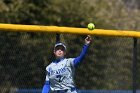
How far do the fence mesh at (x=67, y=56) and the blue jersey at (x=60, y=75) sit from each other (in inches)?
8.8

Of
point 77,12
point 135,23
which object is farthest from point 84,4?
point 135,23

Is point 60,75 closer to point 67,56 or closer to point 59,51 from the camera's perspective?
point 59,51

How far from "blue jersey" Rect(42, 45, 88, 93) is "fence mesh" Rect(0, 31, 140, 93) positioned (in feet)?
0.73

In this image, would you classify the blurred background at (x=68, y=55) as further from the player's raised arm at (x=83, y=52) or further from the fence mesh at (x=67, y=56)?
the player's raised arm at (x=83, y=52)

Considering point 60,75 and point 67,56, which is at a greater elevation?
point 67,56

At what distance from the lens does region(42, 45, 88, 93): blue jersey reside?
9.26 m

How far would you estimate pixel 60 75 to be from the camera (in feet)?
30.3

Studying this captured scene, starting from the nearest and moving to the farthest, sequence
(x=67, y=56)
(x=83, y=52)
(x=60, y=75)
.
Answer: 1. (x=83, y=52)
2. (x=60, y=75)
3. (x=67, y=56)

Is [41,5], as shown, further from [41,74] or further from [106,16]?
[41,74]

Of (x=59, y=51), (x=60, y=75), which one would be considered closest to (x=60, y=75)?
(x=60, y=75)

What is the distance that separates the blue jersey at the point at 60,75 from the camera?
9258 millimetres

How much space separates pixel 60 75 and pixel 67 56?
0.42m

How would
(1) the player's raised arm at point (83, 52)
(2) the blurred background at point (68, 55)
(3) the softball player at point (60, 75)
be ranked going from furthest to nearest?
1. (2) the blurred background at point (68, 55)
2. (3) the softball player at point (60, 75)
3. (1) the player's raised arm at point (83, 52)

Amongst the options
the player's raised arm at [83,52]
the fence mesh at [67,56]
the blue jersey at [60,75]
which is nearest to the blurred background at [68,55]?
the fence mesh at [67,56]
